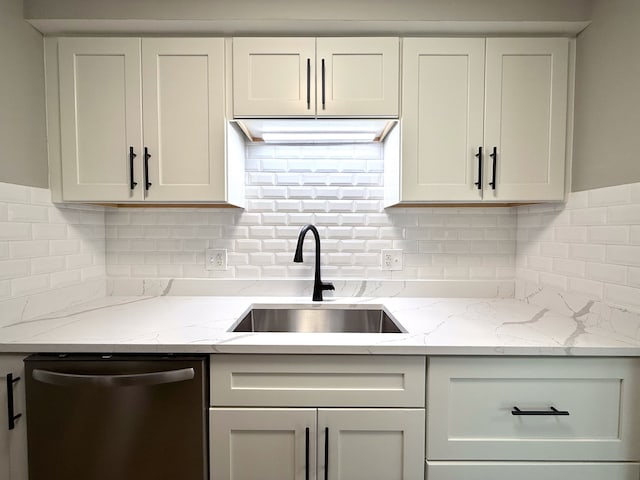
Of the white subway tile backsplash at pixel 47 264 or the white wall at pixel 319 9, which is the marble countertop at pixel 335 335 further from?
the white wall at pixel 319 9

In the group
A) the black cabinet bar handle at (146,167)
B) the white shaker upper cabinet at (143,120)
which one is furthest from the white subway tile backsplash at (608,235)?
the black cabinet bar handle at (146,167)

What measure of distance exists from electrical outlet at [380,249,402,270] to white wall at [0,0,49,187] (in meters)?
1.64

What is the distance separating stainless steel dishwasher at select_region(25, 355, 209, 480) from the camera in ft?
3.37

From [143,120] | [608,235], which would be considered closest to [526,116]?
[608,235]

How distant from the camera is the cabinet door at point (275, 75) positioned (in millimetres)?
1348

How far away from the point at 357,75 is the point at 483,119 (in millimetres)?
579

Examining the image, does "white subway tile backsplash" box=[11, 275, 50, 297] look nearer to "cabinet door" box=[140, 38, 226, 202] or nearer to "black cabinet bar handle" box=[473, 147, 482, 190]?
"cabinet door" box=[140, 38, 226, 202]

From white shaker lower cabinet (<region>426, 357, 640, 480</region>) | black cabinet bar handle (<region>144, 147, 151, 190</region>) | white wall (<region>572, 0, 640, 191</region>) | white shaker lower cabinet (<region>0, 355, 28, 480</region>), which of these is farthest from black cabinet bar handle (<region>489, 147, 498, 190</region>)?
white shaker lower cabinet (<region>0, 355, 28, 480</region>)

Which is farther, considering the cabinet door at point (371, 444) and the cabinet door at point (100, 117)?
the cabinet door at point (100, 117)

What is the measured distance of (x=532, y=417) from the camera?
1.05 metres

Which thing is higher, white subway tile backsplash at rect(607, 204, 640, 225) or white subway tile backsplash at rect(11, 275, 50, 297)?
white subway tile backsplash at rect(607, 204, 640, 225)

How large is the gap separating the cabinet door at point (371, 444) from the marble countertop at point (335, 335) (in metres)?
0.22

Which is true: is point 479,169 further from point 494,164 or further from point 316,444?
point 316,444

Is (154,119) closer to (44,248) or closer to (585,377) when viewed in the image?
(44,248)
